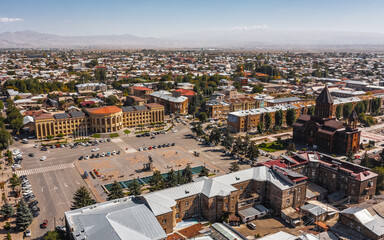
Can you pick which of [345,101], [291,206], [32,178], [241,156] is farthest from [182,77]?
[291,206]

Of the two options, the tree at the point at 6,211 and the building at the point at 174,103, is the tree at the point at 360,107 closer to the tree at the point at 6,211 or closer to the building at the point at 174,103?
the building at the point at 174,103

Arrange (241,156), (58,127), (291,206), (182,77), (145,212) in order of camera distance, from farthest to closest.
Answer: (182,77) < (58,127) < (241,156) < (291,206) < (145,212)

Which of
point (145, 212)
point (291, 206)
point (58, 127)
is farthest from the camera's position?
point (58, 127)

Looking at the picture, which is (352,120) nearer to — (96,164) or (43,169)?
(96,164)

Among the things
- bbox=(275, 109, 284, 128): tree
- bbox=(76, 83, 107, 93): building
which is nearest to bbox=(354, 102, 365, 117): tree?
bbox=(275, 109, 284, 128): tree

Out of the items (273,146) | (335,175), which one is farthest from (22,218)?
(273,146)

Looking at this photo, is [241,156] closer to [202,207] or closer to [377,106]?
[202,207]
